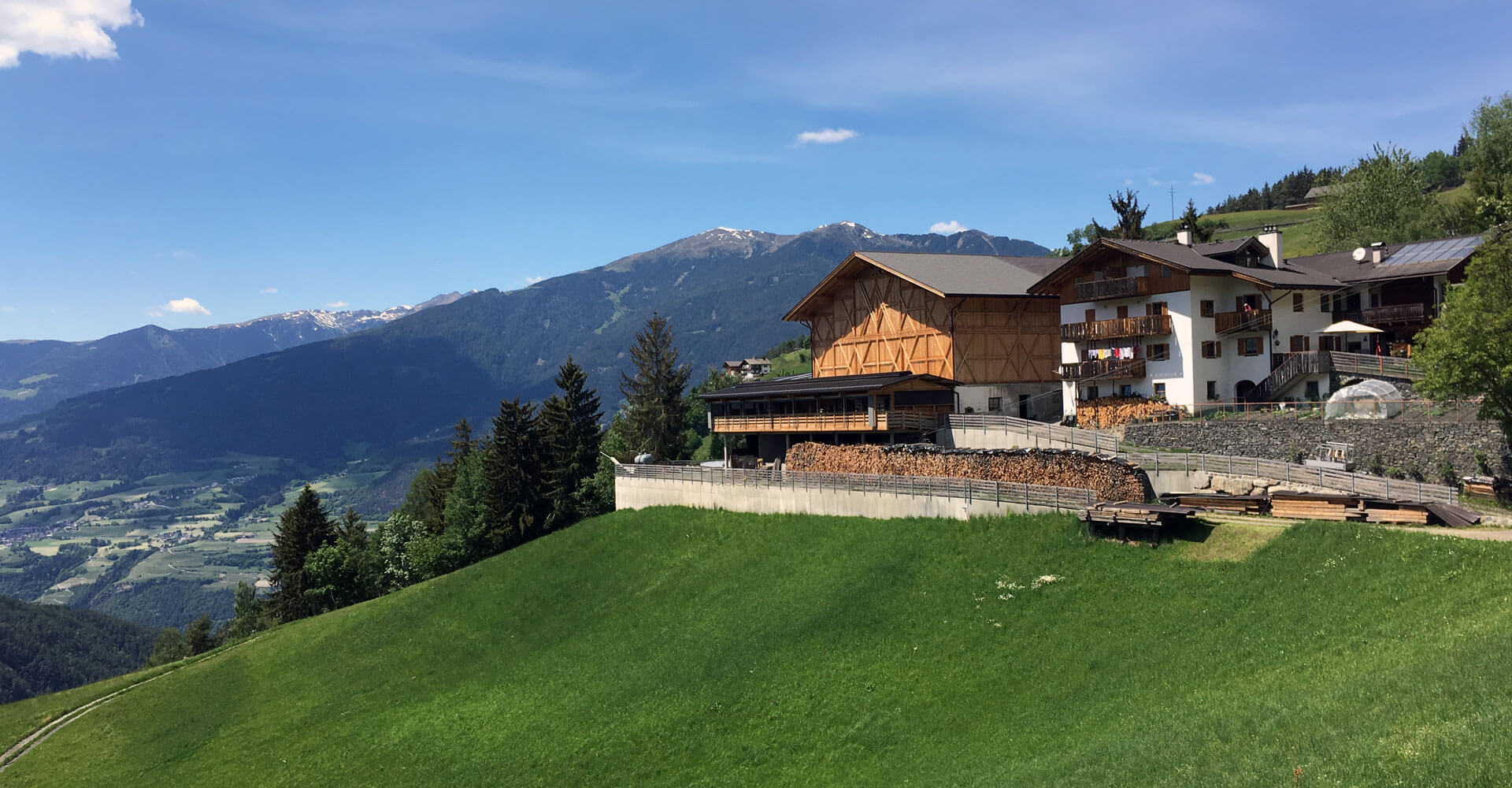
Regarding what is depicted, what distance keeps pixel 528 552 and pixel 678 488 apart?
955 centimetres

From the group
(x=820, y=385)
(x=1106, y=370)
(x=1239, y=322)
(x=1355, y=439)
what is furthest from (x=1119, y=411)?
(x=820, y=385)

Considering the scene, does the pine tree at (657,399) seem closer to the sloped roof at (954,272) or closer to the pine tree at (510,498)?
the pine tree at (510,498)

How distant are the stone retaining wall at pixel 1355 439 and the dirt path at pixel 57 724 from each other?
54.6 meters

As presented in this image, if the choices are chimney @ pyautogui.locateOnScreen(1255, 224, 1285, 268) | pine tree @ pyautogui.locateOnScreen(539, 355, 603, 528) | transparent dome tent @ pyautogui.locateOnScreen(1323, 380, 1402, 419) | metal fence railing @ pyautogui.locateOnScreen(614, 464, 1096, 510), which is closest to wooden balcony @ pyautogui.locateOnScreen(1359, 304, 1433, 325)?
chimney @ pyautogui.locateOnScreen(1255, 224, 1285, 268)

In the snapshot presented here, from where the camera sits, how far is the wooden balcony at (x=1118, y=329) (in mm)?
53688

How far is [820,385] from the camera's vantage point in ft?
200

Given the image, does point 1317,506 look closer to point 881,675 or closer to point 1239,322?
point 881,675

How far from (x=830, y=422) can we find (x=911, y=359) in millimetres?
8172

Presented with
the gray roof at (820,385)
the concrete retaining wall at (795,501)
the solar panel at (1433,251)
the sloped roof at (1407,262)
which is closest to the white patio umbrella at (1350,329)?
the sloped roof at (1407,262)

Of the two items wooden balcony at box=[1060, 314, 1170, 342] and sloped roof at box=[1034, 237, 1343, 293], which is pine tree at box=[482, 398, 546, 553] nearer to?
wooden balcony at box=[1060, 314, 1170, 342]

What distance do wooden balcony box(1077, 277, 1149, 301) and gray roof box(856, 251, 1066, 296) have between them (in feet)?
17.6

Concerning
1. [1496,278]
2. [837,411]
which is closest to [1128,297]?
[837,411]

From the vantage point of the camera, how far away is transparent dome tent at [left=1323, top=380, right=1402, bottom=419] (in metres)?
39.7

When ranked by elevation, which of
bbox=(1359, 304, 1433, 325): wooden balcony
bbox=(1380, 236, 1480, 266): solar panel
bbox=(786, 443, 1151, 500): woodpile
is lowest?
bbox=(786, 443, 1151, 500): woodpile
